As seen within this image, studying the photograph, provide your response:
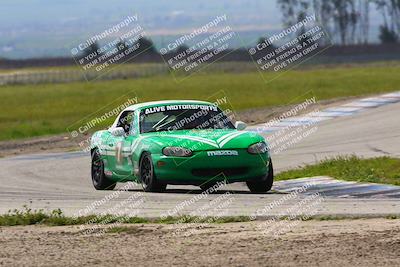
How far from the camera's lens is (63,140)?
31.1 m

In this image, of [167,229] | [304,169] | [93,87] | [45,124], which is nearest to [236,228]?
[167,229]

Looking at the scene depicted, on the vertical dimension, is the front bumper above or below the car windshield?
below

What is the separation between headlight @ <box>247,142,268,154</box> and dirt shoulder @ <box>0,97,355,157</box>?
12578 millimetres

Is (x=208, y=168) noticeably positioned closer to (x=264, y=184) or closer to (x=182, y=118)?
(x=264, y=184)

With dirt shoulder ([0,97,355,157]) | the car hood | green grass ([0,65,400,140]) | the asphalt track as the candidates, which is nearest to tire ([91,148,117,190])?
the asphalt track

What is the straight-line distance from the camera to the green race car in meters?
15.5

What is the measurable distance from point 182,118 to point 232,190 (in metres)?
1.25

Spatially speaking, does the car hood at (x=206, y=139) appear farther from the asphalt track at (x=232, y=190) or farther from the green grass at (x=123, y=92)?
the green grass at (x=123, y=92)

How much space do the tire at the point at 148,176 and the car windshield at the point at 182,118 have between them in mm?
668

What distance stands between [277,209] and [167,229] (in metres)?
1.86

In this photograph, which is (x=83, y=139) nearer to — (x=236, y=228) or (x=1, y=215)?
(x=1, y=215)

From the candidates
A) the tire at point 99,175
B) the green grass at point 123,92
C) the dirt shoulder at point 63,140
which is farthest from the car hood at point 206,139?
the green grass at point 123,92

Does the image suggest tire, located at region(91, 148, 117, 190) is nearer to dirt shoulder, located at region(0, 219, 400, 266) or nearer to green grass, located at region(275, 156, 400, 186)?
green grass, located at region(275, 156, 400, 186)

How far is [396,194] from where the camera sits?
14.6 m
